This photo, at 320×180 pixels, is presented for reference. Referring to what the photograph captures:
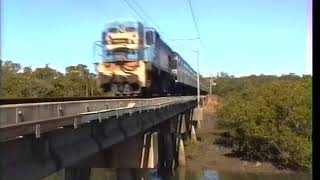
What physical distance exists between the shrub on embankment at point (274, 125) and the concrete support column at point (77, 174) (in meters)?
41.3

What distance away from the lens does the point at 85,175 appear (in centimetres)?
3012

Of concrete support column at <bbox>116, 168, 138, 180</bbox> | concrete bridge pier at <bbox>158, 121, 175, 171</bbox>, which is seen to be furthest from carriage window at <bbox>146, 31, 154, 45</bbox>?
concrete bridge pier at <bbox>158, 121, 175, 171</bbox>

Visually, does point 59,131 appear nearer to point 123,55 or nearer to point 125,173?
point 123,55

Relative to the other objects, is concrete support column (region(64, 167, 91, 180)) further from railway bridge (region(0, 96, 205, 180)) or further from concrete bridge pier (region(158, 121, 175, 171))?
concrete bridge pier (region(158, 121, 175, 171))

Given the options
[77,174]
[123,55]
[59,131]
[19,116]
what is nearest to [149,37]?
[123,55]

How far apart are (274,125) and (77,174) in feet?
154

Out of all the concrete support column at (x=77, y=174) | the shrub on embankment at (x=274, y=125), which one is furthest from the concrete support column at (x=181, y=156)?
the concrete support column at (x=77, y=174)

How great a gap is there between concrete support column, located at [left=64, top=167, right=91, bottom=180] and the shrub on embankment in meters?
41.3

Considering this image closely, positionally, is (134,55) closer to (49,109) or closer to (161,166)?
(49,109)

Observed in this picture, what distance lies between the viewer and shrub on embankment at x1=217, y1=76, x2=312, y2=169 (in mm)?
68375

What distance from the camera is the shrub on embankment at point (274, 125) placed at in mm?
68375

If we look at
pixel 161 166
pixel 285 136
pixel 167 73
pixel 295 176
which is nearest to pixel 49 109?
pixel 167 73

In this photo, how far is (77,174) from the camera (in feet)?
97.1
